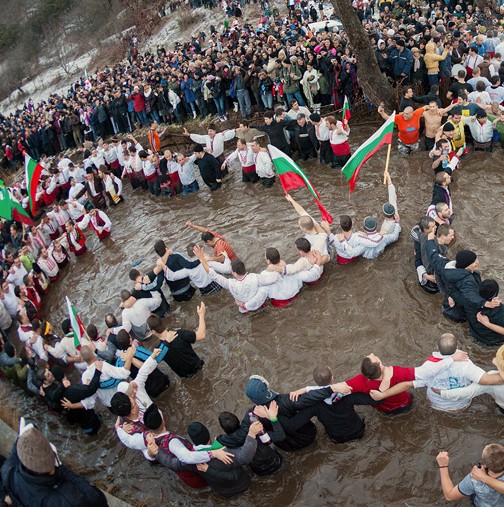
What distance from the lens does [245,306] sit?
7793 mm

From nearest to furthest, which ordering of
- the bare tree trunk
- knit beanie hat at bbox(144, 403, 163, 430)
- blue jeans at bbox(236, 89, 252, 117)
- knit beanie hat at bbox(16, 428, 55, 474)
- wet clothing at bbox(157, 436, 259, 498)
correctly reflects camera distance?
knit beanie hat at bbox(16, 428, 55, 474) < wet clothing at bbox(157, 436, 259, 498) < knit beanie hat at bbox(144, 403, 163, 430) < the bare tree trunk < blue jeans at bbox(236, 89, 252, 117)

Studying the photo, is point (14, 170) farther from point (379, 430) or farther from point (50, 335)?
point (379, 430)

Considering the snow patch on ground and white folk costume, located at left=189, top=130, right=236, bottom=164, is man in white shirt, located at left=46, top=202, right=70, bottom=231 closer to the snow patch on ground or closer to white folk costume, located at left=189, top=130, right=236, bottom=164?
white folk costume, located at left=189, top=130, right=236, bottom=164

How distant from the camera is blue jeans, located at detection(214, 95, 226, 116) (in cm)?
1672

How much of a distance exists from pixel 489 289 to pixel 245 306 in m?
3.68

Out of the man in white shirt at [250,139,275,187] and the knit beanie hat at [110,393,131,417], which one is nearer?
the knit beanie hat at [110,393,131,417]

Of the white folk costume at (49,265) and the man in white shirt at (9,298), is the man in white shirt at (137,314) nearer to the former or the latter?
the man in white shirt at (9,298)

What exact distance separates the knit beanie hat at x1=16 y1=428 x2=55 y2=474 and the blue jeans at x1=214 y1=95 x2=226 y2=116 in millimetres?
14622

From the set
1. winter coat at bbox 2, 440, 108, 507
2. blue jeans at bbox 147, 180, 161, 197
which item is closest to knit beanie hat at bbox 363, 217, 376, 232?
winter coat at bbox 2, 440, 108, 507

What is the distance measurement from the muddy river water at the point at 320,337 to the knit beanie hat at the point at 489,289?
1134 mm

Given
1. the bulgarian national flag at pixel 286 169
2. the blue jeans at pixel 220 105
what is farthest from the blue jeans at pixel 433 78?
the blue jeans at pixel 220 105

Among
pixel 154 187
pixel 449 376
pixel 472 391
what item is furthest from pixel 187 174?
pixel 472 391

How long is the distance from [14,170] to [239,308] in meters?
21.4

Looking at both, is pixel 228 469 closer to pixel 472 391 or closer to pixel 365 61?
pixel 472 391
